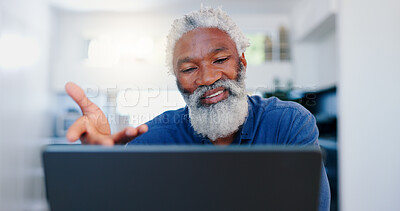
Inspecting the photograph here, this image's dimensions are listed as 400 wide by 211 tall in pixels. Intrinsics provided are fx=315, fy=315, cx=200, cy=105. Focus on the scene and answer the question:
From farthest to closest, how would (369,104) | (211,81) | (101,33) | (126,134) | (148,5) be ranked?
(148,5)
(101,33)
(369,104)
(211,81)
(126,134)

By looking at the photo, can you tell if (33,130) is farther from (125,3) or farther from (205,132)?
(205,132)

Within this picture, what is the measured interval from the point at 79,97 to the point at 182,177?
0.30 meters

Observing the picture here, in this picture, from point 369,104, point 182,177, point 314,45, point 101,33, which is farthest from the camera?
point 314,45

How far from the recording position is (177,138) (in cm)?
94

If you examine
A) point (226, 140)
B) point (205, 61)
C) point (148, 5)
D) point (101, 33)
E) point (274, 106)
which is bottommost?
point (226, 140)

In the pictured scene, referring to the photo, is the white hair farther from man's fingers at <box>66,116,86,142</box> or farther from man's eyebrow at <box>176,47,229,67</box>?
man's fingers at <box>66,116,86,142</box>

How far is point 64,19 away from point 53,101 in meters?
0.74

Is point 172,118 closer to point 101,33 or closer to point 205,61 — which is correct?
point 205,61

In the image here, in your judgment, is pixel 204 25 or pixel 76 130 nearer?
pixel 76 130

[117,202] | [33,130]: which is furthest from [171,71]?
[33,130]

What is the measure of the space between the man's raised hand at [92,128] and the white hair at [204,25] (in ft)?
1.31

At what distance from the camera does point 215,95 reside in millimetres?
909

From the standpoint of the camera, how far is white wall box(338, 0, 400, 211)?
1.76 m

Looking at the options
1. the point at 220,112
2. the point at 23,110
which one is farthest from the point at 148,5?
the point at 220,112
